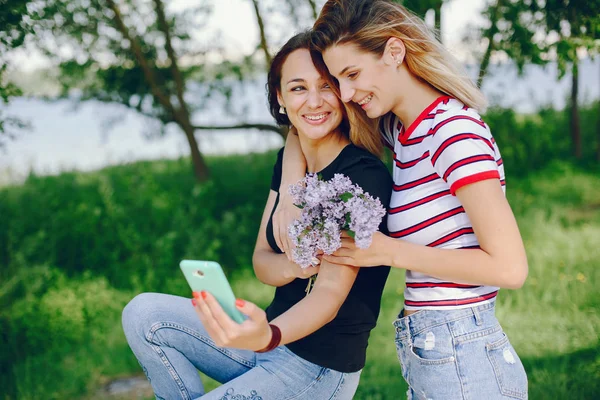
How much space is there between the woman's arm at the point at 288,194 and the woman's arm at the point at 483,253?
1.57 feet

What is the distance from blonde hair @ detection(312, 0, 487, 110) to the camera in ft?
6.83

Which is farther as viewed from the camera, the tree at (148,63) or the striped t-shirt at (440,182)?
the tree at (148,63)

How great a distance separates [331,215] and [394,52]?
68cm

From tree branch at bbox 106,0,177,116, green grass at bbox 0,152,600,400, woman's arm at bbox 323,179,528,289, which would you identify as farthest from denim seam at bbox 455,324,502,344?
tree branch at bbox 106,0,177,116

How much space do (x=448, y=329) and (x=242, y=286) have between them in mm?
3718

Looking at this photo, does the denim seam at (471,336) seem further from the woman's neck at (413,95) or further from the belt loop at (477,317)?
the woman's neck at (413,95)

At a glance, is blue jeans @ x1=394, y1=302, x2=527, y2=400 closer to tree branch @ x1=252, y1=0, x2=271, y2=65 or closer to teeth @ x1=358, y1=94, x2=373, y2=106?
teeth @ x1=358, y1=94, x2=373, y2=106

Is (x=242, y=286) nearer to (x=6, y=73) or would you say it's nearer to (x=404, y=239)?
(x=6, y=73)

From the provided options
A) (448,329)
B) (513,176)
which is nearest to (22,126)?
(448,329)

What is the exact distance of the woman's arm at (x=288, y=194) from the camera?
2.30m

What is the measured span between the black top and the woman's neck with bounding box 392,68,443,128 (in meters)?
0.21

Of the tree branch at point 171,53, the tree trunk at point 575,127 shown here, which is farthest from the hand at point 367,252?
the tree trunk at point 575,127

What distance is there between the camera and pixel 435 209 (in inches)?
77.3

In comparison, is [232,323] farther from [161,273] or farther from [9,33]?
[161,273]
